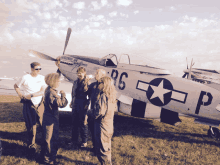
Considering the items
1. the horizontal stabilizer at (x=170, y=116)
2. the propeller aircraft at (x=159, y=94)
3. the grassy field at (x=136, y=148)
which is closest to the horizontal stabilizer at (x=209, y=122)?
the propeller aircraft at (x=159, y=94)

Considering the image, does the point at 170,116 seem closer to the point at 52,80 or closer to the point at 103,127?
the point at 103,127

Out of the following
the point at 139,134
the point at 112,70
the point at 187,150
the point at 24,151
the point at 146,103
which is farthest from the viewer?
the point at 112,70

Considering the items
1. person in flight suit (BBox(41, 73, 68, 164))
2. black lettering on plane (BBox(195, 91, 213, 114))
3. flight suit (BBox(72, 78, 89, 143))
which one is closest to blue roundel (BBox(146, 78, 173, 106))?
black lettering on plane (BBox(195, 91, 213, 114))

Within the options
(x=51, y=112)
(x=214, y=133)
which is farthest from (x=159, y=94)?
(x=51, y=112)

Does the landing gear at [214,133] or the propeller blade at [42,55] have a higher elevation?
the propeller blade at [42,55]

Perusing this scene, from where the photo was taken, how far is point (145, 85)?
14.7 feet

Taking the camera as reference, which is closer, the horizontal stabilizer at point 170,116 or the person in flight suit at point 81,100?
the person in flight suit at point 81,100

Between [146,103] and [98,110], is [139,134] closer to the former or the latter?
[146,103]

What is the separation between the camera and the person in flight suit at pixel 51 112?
2.46 meters

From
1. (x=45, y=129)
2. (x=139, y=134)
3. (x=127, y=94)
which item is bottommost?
(x=139, y=134)

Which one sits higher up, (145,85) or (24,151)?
(145,85)

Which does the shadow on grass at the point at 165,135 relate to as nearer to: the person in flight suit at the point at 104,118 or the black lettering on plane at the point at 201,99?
the black lettering on plane at the point at 201,99

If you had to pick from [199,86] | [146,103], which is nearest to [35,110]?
[146,103]

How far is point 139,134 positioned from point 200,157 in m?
1.87
